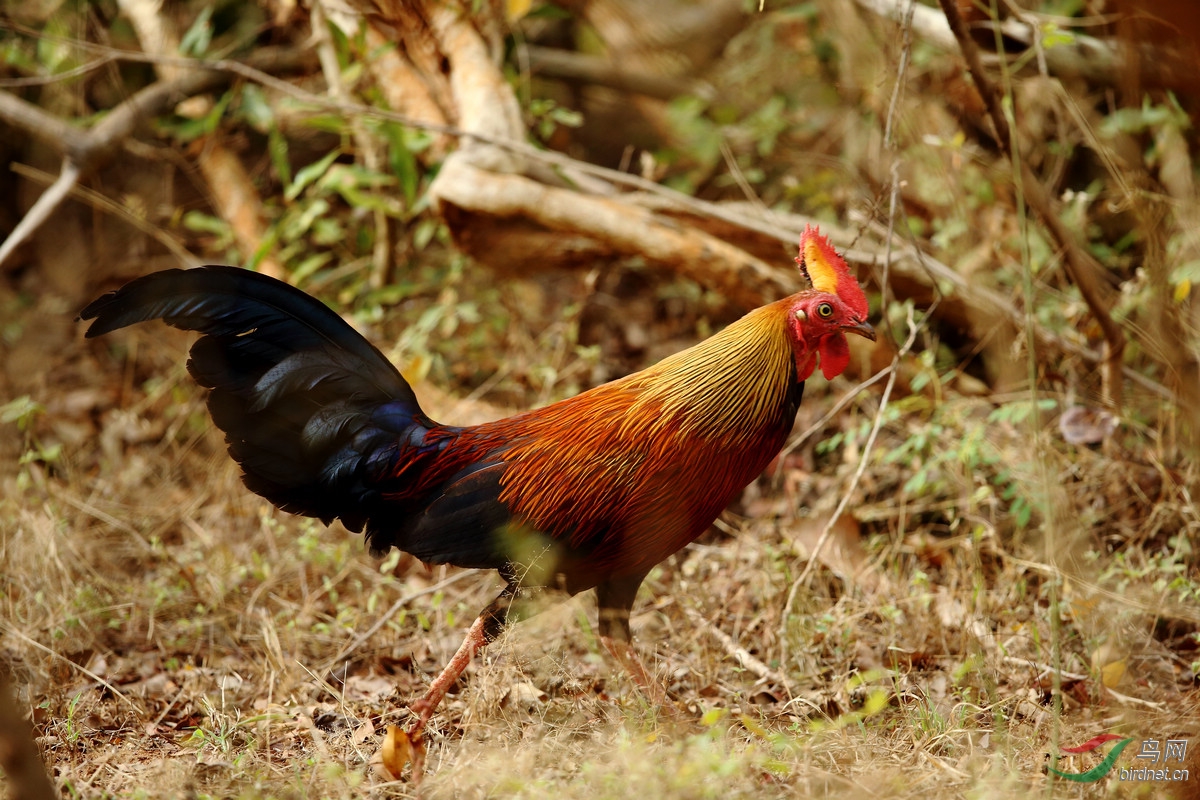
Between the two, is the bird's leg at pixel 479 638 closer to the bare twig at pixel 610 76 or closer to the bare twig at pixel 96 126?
the bare twig at pixel 96 126

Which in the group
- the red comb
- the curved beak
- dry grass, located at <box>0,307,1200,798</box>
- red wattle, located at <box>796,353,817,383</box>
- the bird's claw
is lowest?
dry grass, located at <box>0,307,1200,798</box>

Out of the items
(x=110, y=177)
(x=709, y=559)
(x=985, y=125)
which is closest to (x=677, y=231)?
(x=709, y=559)

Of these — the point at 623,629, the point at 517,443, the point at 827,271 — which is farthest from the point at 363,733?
the point at 827,271

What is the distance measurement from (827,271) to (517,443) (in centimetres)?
119

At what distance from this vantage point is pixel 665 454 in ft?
10.3

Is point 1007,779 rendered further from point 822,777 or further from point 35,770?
point 35,770

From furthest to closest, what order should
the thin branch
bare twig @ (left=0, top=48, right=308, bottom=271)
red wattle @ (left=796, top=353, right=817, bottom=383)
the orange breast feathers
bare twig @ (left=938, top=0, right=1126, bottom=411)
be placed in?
bare twig @ (left=0, top=48, right=308, bottom=271), the thin branch, bare twig @ (left=938, top=0, right=1126, bottom=411), red wattle @ (left=796, top=353, right=817, bottom=383), the orange breast feathers

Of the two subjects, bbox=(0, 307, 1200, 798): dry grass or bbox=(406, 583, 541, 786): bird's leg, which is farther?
bbox=(406, 583, 541, 786): bird's leg

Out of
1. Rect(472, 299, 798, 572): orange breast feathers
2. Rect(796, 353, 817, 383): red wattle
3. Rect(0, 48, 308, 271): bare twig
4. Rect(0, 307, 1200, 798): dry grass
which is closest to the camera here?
→ Rect(0, 307, 1200, 798): dry grass

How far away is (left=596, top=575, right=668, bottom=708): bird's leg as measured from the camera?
3352 mm

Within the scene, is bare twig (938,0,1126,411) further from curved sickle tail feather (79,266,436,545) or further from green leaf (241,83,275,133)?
green leaf (241,83,275,133)

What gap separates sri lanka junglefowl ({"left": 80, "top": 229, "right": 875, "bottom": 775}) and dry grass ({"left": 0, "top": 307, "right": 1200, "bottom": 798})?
0.43 m

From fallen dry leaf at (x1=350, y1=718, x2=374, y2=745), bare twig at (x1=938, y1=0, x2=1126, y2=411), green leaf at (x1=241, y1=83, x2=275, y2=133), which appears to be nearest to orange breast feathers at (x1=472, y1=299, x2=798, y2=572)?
fallen dry leaf at (x1=350, y1=718, x2=374, y2=745)

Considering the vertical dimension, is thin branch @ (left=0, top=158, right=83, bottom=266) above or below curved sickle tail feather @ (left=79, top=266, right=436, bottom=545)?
above
